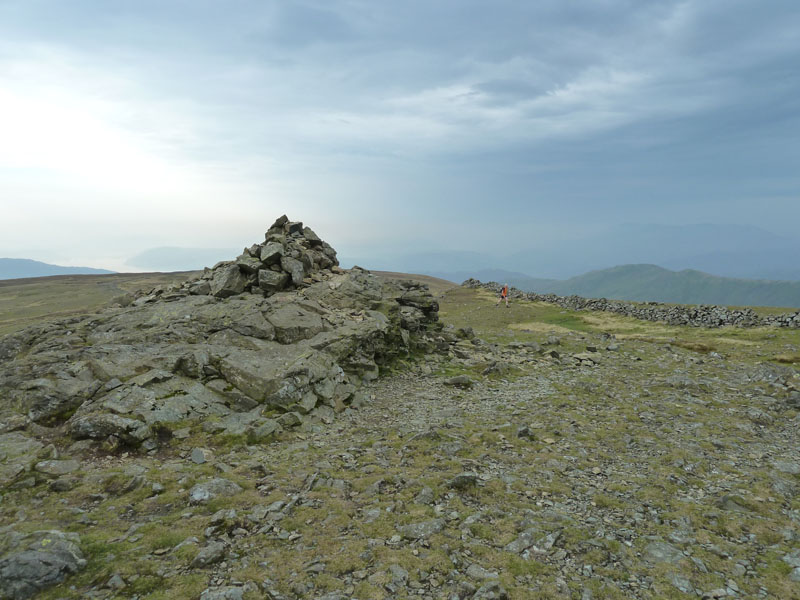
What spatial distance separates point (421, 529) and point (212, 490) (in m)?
7.09

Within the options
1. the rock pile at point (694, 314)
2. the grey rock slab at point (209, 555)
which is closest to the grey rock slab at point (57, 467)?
the grey rock slab at point (209, 555)

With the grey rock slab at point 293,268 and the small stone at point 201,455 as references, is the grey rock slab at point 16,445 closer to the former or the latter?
the small stone at point 201,455

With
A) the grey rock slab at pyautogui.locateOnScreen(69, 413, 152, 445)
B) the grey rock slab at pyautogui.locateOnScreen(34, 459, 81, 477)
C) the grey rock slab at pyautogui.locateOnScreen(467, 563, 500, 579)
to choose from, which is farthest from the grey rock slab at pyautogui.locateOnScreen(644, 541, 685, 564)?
the grey rock slab at pyautogui.locateOnScreen(34, 459, 81, 477)

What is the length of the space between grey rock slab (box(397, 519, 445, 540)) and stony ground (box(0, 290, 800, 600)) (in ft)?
0.24

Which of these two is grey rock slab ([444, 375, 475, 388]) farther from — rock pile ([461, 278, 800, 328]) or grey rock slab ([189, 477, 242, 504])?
rock pile ([461, 278, 800, 328])

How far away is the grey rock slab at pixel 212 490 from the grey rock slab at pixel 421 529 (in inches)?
235

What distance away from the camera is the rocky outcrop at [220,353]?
17672 millimetres

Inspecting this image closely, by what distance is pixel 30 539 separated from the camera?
967 centimetres

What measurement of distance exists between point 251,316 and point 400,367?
11.6 m

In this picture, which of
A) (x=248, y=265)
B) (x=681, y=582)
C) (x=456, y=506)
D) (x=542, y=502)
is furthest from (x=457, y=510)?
(x=248, y=265)

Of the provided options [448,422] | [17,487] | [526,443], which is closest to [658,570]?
[526,443]

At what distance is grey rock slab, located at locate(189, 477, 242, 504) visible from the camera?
12.6 meters

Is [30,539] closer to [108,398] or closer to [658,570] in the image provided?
[108,398]

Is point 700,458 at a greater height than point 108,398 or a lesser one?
lesser
